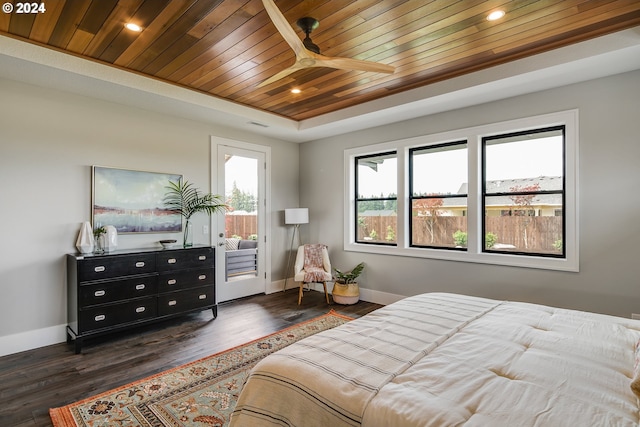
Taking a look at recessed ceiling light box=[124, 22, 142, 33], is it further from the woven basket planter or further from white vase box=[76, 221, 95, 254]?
the woven basket planter

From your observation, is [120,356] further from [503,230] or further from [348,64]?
[503,230]

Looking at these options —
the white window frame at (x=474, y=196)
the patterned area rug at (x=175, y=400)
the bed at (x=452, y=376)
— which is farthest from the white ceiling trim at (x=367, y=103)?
the patterned area rug at (x=175, y=400)

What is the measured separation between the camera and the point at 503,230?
3.78 m

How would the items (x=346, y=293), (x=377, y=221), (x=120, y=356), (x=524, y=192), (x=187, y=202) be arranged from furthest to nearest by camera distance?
(x=377, y=221)
(x=346, y=293)
(x=187, y=202)
(x=524, y=192)
(x=120, y=356)

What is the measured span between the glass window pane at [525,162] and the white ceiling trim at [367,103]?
527 millimetres

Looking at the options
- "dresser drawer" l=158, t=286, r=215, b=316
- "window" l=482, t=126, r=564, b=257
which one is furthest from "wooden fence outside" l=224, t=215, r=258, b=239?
"window" l=482, t=126, r=564, b=257

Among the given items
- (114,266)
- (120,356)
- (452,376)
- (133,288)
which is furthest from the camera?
(133,288)

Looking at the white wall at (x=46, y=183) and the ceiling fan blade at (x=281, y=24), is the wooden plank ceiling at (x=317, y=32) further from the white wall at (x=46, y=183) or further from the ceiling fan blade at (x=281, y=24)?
the white wall at (x=46, y=183)

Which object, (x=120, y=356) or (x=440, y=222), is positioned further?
(x=440, y=222)

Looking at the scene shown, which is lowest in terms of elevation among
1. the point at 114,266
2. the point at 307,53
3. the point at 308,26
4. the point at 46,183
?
the point at 114,266

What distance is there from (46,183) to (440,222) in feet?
15.0

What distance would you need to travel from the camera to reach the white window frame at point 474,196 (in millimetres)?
3205

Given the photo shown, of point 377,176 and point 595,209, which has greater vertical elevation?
point 377,176

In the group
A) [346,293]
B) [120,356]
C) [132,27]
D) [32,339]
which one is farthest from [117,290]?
[346,293]
